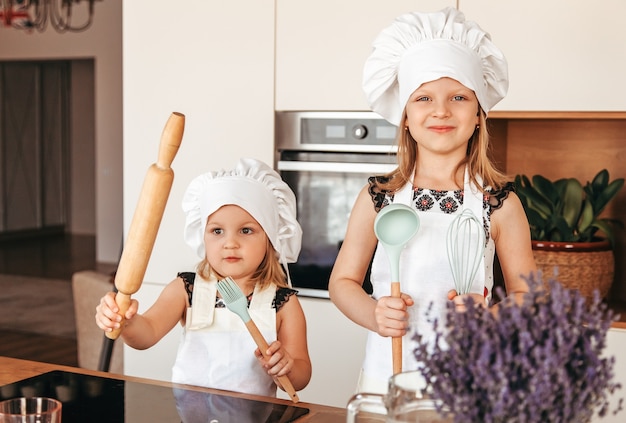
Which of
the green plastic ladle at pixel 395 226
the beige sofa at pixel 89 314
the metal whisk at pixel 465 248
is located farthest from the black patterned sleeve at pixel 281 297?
the beige sofa at pixel 89 314

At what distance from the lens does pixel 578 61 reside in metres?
2.16

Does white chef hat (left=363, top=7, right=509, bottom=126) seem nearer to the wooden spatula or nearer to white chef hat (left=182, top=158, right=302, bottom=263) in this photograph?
white chef hat (left=182, top=158, right=302, bottom=263)

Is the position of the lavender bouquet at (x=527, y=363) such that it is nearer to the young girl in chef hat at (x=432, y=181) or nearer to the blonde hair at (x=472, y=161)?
the young girl in chef hat at (x=432, y=181)

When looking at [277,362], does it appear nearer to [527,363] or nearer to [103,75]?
[527,363]

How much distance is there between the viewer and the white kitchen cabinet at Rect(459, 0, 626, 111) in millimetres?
2129

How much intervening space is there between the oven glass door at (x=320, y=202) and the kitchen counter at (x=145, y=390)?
116 cm

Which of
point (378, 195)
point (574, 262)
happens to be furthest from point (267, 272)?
point (574, 262)

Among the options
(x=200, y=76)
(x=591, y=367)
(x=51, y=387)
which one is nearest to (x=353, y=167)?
(x=200, y=76)

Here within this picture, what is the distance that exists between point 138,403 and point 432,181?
0.68 meters

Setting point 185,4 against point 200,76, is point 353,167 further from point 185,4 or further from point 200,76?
point 185,4

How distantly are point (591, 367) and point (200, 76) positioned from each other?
2.08m

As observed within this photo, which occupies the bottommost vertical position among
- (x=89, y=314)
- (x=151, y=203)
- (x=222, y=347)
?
(x=89, y=314)

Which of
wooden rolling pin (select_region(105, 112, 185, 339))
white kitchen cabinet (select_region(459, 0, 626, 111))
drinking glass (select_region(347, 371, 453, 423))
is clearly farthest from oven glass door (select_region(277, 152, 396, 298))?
drinking glass (select_region(347, 371, 453, 423))

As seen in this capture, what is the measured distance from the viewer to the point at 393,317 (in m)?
1.26
